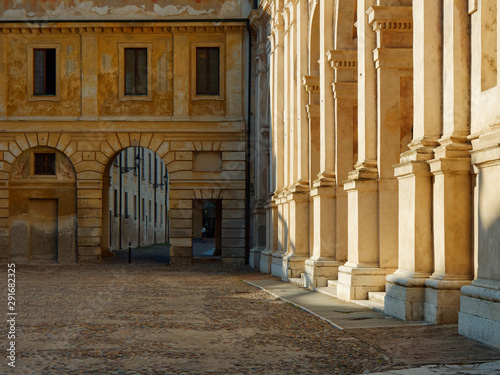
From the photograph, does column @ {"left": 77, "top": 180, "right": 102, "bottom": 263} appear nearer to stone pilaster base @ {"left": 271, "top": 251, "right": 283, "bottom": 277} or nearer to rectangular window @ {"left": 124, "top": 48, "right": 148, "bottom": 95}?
rectangular window @ {"left": 124, "top": 48, "right": 148, "bottom": 95}

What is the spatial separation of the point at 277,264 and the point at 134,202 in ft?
84.1

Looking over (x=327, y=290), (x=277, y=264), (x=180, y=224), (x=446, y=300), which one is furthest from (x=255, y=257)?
(x=446, y=300)

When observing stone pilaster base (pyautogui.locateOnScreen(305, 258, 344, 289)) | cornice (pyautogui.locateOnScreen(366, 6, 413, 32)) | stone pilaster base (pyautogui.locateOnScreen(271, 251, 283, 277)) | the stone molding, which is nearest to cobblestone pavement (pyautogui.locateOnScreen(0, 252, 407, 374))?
stone pilaster base (pyautogui.locateOnScreen(305, 258, 344, 289))

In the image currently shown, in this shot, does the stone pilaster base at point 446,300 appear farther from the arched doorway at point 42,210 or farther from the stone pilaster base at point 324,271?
the arched doorway at point 42,210

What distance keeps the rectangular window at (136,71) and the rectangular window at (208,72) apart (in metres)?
1.94

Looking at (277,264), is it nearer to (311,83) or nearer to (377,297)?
(311,83)

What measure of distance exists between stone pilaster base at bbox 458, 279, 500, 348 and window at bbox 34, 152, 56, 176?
902 inches

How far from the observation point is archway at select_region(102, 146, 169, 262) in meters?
38.5

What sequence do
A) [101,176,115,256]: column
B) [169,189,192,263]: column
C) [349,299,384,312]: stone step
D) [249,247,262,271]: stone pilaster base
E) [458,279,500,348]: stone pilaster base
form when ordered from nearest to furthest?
[458,279,500,348]: stone pilaster base
[349,299,384,312]: stone step
[249,247,262,271]: stone pilaster base
[169,189,192,263]: column
[101,176,115,256]: column

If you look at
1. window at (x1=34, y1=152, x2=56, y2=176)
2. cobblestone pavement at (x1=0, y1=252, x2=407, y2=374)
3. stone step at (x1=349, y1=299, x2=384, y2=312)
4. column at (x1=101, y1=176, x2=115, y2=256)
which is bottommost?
cobblestone pavement at (x1=0, y1=252, x2=407, y2=374)

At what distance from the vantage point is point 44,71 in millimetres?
29562

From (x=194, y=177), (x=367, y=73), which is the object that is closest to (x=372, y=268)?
(x=367, y=73)

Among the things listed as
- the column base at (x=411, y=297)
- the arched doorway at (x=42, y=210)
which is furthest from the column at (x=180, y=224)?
the column base at (x=411, y=297)

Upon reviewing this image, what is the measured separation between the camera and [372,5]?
13133mm
